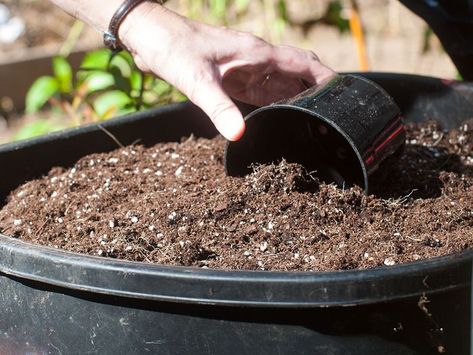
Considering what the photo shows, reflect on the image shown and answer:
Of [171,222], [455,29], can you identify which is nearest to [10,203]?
[171,222]

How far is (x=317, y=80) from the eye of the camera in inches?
67.4

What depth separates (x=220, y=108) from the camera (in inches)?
58.7

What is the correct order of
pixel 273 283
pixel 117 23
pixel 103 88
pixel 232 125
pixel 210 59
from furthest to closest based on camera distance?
pixel 103 88
pixel 117 23
pixel 210 59
pixel 232 125
pixel 273 283

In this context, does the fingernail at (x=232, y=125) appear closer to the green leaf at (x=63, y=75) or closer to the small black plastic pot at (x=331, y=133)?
the small black plastic pot at (x=331, y=133)

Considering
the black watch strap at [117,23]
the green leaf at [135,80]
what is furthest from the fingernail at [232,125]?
the green leaf at [135,80]

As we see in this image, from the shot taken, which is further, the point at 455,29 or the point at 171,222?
the point at 455,29

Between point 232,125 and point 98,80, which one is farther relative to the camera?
point 98,80

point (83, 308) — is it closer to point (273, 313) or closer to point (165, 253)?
point (165, 253)

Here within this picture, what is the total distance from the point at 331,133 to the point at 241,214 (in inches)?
14.8

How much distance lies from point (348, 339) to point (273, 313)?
12 centimetres

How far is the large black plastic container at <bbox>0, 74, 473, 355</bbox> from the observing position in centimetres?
112

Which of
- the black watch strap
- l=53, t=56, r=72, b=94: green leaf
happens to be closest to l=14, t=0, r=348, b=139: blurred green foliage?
l=53, t=56, r=72, b=94: green leaf

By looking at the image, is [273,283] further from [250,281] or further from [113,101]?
[113,101]

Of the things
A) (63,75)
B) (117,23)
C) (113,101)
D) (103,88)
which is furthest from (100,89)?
(117,23)
